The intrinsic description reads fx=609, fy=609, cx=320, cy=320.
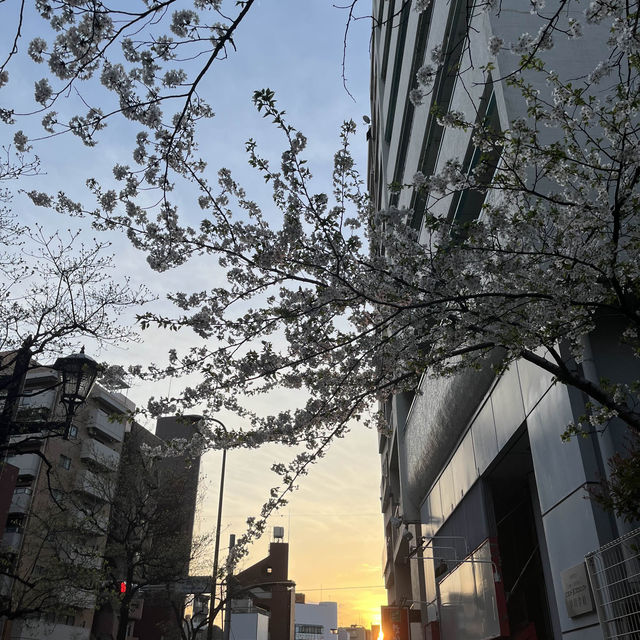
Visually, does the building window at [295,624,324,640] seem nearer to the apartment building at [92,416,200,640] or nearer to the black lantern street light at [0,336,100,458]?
the apartment building at [92,416,200,640]

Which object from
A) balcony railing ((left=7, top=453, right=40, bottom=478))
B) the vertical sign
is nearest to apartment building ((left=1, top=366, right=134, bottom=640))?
balcony railing ((left=7, top=453, right=40, bottom=478))

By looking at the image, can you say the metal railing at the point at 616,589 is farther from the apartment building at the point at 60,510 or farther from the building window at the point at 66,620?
the building window at the point at 66,620

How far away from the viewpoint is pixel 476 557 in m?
12.3

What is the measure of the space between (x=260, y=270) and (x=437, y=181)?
2191 mm

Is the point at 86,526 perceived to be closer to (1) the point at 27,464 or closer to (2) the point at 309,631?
(1) the point at 27,464

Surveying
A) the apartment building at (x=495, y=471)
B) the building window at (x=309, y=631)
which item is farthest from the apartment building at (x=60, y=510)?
the building window at (x=309, y=631)

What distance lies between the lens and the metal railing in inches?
212

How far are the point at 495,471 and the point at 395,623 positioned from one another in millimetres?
10546

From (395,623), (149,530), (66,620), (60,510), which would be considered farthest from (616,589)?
(66,620)

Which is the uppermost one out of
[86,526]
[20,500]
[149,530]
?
[20,500]

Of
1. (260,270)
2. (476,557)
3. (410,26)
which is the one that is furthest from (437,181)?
(410,26)

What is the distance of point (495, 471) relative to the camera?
38.5 ft

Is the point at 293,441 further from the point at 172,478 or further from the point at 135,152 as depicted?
the point at 172,478

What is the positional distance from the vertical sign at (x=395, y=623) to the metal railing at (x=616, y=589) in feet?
48.6
